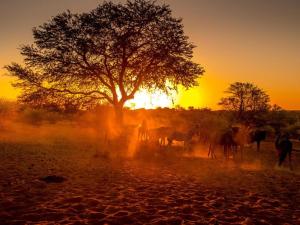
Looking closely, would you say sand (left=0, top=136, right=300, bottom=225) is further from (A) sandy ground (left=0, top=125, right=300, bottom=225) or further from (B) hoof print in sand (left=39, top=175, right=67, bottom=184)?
(B) hoof print in sand (left=39, top=175, right=67, bottom=184)

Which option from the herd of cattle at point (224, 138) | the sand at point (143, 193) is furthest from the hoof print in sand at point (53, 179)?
the herd of cattle at point (224, 138)

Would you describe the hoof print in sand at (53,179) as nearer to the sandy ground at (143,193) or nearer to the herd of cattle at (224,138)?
the sandy ground at (143,193)

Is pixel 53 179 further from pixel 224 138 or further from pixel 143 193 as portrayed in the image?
pixel 224 138

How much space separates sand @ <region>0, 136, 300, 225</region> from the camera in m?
7.95

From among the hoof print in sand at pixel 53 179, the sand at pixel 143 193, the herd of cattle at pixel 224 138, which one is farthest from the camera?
the herd of cattle at pixel 224 138

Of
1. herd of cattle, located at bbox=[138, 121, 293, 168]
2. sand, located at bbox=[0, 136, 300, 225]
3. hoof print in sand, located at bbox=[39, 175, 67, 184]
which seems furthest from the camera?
herd of cattle, located at bbox=[138, 121, 293, 168]

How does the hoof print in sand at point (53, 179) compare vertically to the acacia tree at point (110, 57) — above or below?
below

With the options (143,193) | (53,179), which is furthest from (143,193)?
(53,179)

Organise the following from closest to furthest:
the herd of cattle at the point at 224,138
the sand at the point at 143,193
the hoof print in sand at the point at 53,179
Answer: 1. the sand at the point at 143,193
2. the hoof print in sand at the point at 53,179
3. the herd of cattle at the point at 224,138

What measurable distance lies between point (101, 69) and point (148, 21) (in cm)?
492

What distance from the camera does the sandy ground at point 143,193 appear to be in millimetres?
7956

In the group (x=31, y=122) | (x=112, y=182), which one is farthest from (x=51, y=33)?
(x=31, y=122)

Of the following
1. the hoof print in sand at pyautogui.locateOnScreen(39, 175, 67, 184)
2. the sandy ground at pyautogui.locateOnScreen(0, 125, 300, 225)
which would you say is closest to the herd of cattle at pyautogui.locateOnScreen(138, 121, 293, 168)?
the sandy ground at pyautogui.locateOnScreen(0, 125, 300, 225)

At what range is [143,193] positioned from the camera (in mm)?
10367
